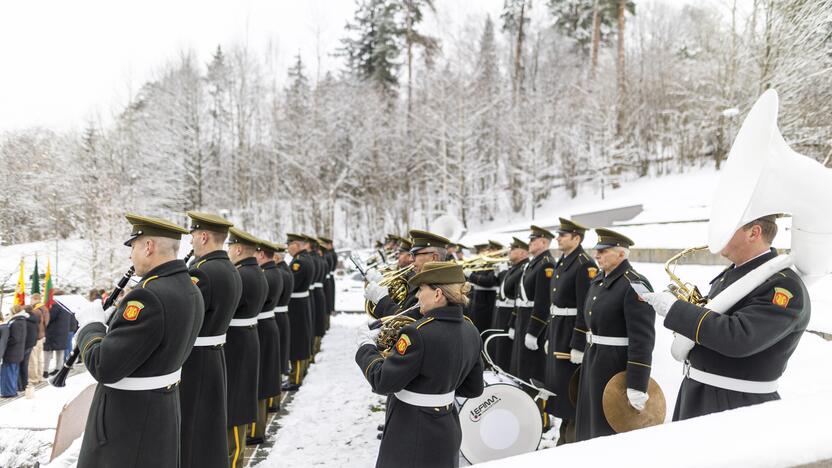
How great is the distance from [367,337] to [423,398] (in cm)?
60

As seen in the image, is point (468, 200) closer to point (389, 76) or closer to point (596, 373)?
point (389, 76)

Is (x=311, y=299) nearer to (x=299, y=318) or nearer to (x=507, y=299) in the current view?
(x=299, y=318)

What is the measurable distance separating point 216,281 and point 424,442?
6.48 feet

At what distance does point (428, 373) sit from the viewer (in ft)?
9.82

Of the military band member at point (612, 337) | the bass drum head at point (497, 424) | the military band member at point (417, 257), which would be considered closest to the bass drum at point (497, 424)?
the bass drum head at point (497, 424)

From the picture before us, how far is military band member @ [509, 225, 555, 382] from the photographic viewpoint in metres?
6.48

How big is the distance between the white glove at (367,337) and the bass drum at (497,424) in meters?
1.58

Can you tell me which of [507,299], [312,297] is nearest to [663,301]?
[507,299]

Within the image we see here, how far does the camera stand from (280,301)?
7227 millimetres

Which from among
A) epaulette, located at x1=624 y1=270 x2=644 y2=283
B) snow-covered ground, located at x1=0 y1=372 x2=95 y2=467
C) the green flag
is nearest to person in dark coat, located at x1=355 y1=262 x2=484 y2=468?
epaulette, located at x1=624 y1=270 x2=644 y2=283

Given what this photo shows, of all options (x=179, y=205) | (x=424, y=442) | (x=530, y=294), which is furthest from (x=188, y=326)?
(x=179, y=205)

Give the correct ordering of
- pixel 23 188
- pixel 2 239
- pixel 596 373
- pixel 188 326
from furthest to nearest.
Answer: pixel 23 188 → pixel 2 239 → pixel 596 373 → pixel 188 326

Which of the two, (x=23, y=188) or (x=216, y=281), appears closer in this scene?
(x=216, y=281)

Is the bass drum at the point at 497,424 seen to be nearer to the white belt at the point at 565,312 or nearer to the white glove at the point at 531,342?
the white belt at the point at 565,312
